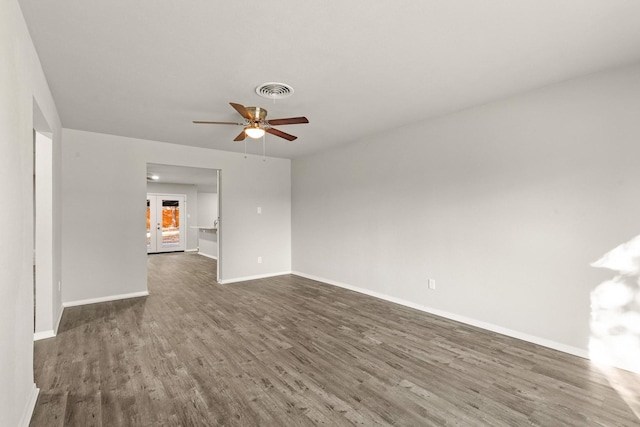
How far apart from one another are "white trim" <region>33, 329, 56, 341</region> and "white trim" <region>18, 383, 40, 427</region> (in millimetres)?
1250

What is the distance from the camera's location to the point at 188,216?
1095cm

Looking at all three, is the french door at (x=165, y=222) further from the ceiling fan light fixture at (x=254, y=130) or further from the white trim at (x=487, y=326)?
the ceiling fan light fixture at (x=254, y=130)

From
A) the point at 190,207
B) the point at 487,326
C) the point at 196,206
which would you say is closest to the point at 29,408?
the point at 487,326

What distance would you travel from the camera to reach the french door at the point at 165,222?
10273 mm

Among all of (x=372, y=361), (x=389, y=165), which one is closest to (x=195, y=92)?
(x=389, y=165)

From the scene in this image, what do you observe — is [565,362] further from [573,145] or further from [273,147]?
[273,147]

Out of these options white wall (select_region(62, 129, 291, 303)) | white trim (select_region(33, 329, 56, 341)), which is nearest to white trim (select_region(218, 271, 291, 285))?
white wall (select_region(62, 129, 291, 303))

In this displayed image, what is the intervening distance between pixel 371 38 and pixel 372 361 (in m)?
2.64

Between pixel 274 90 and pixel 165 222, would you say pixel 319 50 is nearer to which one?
pixel 274 90

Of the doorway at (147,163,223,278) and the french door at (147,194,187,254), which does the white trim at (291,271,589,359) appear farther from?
the french door at (147,194,187,254)

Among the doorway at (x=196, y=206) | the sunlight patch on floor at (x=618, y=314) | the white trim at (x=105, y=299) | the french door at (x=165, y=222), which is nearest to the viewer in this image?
the sunlight patch on floor at (x=618, y=314)

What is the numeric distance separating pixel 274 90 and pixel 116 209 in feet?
11.1

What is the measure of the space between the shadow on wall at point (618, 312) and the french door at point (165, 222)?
1082 centimetres

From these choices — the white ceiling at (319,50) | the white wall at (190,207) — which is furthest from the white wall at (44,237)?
the white wall at (190,207)
